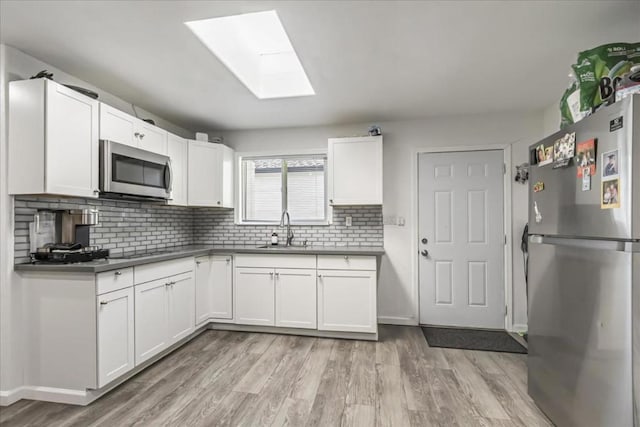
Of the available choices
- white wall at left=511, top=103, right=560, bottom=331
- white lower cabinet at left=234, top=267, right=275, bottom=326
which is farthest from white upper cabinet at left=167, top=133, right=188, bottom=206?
white wall at left=511, top=103, right=560, bottom=331

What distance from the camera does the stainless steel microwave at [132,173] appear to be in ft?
7.88

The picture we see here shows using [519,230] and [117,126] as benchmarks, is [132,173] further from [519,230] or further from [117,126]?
[519,230]

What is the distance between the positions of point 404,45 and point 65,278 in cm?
281

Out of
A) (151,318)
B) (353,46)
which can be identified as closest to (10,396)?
(151,318)

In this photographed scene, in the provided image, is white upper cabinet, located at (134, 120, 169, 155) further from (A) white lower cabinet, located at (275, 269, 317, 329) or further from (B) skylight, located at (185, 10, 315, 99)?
(A) white lower cabinet, located at (275, 269, 317, 329)

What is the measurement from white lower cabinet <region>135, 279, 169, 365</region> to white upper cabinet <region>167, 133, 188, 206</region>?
3.19ft

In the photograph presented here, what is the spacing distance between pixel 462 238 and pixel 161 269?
3184 mm

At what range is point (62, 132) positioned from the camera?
210 centimetres

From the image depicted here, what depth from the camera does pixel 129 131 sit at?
2676 mm

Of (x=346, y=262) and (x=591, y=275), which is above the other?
(x=591, y=275)

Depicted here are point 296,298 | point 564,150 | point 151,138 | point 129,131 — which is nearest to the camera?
point 564,150

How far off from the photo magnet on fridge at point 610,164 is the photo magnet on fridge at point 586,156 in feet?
0.20

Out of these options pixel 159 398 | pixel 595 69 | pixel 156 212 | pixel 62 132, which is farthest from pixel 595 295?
pixel 156 212

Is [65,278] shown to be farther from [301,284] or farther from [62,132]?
[301,284]
